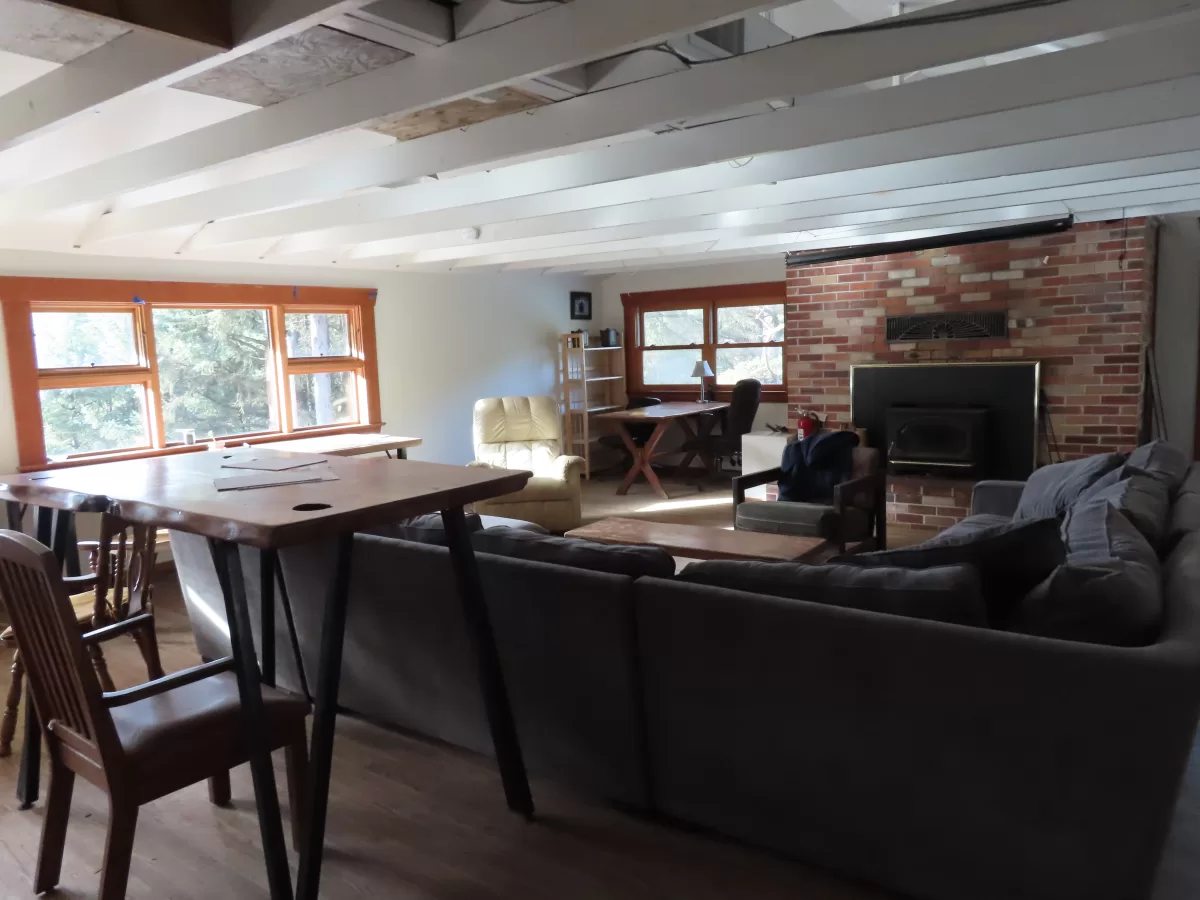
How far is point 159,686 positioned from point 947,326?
16.1 ft

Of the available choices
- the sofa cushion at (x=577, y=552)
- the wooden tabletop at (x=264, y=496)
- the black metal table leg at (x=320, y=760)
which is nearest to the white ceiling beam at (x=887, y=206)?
the sofa cushion at (x=577, y=552)

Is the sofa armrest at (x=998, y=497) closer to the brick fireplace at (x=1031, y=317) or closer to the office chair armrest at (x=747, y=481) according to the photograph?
the office chair armrest at (x=747, y=481)

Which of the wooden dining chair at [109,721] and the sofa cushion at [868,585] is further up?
the sofa cushion at [868,585]

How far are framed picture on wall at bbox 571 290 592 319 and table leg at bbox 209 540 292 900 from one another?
6.28m

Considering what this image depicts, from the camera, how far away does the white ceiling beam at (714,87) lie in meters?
1.78

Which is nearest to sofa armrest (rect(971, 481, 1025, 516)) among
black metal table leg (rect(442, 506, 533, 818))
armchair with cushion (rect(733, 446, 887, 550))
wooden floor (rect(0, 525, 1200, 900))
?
armchair with cushion (rect(733, 446, 887, 550))

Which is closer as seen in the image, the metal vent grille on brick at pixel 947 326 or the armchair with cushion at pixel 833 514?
the armchair with cushion at pixel 833 514

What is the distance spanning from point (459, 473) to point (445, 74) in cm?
96

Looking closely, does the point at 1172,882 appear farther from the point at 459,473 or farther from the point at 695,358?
the point at 695,358

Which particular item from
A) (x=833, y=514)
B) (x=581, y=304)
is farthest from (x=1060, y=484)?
(x=581, y=304)

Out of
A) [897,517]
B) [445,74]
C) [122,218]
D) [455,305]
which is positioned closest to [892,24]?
[445,74]

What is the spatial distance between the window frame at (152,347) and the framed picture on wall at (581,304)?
236cm

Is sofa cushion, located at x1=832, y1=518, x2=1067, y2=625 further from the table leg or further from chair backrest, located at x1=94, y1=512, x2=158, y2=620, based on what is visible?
chair backrest, located at x1=94, y1=512, x2=158, y2=620

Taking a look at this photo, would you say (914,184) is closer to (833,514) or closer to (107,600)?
(833,514)
